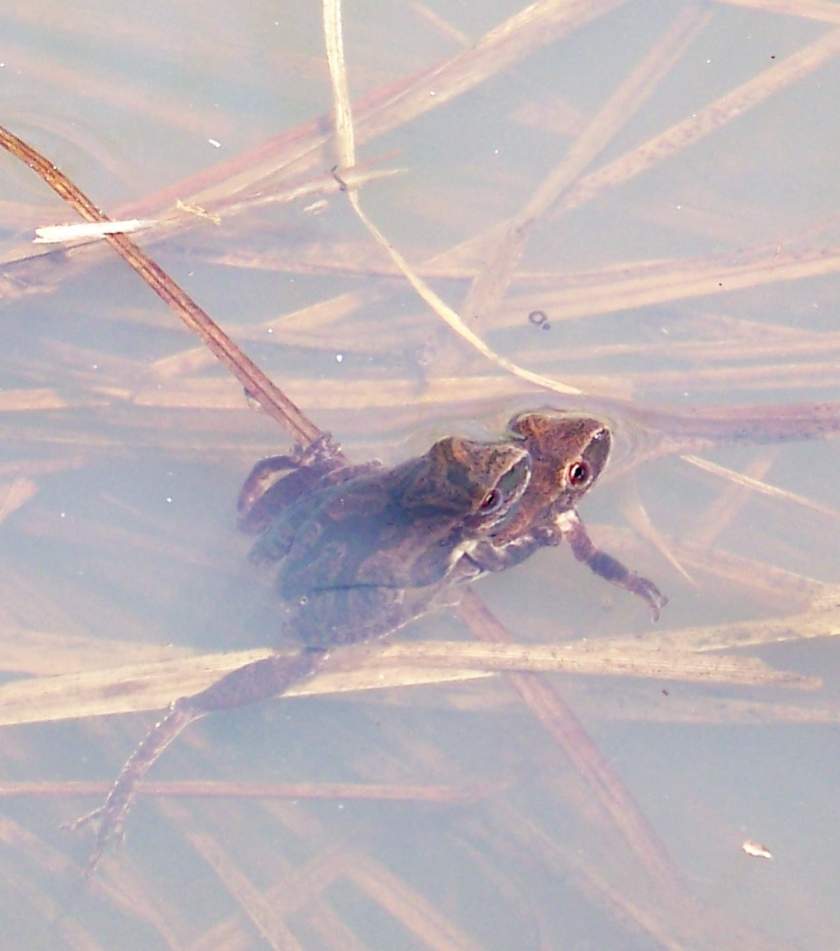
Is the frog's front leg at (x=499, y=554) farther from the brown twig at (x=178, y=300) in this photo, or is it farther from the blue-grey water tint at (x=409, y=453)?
the brown twig at (x=178, y=300)

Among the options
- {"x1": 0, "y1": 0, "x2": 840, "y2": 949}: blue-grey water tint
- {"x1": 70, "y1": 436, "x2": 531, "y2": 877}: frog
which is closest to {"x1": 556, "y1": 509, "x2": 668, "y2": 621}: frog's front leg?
{"x1": 0, "y1": 0, "x2": 840, "y2": 949}: blue-grey water tint

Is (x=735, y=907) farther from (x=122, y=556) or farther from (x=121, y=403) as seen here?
(x=121, y=403)

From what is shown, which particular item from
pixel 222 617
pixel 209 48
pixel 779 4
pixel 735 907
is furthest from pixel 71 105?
pixel 735 907

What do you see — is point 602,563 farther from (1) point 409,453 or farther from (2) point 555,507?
(1) point 409,453

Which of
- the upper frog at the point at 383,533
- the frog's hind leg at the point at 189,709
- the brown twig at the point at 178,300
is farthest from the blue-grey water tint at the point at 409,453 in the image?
the brown twig at the point at 178,300

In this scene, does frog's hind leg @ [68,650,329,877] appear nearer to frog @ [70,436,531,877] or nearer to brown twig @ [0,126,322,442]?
frog @ [70,436,531,877]

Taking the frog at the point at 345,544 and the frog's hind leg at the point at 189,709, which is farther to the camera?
the frog's hind leg at the point at 189,709

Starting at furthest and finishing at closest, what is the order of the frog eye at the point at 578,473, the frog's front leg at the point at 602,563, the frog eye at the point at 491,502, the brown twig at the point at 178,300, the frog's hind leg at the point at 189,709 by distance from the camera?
the frog's hind leg at the point at 189,709
the frog's front leg at the point at 602,563
the frog eye at the point at 578,473
the frog eye at the point at 491,502
the brown twig at the point at 178,300

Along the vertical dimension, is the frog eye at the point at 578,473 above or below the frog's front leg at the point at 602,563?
above
